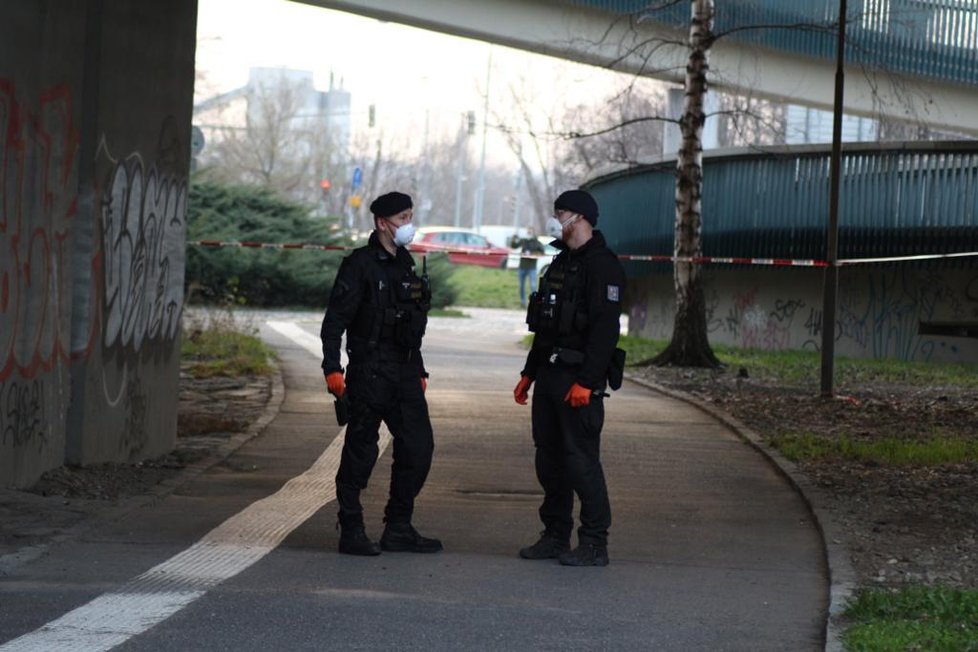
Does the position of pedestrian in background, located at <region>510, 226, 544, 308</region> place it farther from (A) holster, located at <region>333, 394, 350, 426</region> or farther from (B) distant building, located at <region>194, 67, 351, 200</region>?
(A) holster, located at <region>333, 394, 350, 426</region>

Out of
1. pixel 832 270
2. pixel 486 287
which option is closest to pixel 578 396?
pixel 832 270

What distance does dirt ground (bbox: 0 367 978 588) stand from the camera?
869cm

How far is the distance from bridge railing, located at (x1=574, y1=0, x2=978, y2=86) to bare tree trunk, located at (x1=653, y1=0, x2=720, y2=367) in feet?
23.7

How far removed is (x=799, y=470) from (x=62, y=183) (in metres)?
5.53

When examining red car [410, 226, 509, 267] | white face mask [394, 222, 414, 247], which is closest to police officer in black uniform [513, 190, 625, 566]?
white face mask [394, 222, 414, 247]

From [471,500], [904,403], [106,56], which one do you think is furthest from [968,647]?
[904,403]

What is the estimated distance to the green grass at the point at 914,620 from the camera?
6.40 m

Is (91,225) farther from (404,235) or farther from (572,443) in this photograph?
(572,443)

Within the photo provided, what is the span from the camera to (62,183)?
10008mm

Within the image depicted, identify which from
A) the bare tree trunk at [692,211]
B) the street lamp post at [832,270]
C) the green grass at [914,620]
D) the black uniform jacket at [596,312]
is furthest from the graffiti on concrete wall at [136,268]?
the bare tree trunk at [692,211]

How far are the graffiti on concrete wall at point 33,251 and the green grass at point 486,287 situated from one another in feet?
99.8

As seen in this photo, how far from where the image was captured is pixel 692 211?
21.8m

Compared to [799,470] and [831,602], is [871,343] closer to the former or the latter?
[799,470]

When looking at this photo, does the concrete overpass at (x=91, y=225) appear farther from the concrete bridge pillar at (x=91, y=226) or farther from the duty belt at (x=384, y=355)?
the duty belt at (x=384, y=355)
